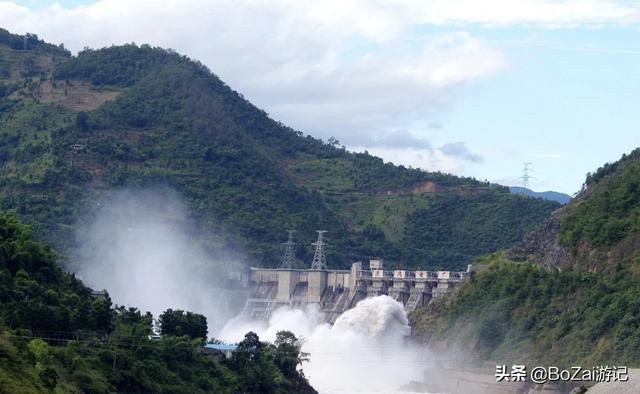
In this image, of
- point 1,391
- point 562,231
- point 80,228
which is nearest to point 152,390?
point 1,391

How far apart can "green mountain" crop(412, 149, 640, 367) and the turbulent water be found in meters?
2.46

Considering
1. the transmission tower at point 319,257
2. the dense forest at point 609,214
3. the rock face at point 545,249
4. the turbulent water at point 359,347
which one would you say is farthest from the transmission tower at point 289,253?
the dense forest at point 609,214

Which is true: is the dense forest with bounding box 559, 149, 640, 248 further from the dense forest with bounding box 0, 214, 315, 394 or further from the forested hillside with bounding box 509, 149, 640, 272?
the dense forest with bounding box 0, 214, 315, 394

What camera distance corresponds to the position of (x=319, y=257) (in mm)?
184375

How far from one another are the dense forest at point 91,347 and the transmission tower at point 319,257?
5728 cm

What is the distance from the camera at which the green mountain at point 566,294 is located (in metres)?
122

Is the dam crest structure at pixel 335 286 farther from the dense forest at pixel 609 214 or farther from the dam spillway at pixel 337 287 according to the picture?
the dense forest at pixel 609 214

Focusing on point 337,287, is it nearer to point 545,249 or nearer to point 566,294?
point 545,249

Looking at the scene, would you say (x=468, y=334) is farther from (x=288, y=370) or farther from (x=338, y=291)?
(x=338, y=291)

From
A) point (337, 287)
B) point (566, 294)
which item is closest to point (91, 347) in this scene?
point (566, 294)

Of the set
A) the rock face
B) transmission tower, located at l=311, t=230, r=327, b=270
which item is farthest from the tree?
transmission tower, located at l=311, t=230, r=327, b=270

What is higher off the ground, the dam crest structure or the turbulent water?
the dam crest structure

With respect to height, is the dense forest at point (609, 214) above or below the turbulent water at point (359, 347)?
above

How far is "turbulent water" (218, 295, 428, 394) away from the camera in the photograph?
148 metres
